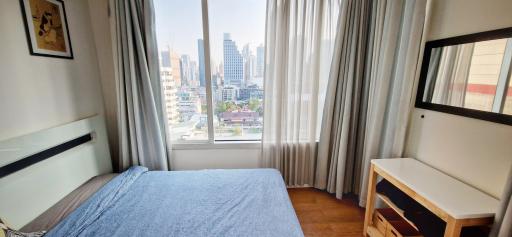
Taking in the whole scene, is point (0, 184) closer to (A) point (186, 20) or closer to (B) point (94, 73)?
(B) point (94, 73)

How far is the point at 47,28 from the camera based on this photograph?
1.65 m

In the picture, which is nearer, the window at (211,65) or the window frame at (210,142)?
the window at (211,65)

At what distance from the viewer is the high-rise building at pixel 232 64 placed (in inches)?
92.0

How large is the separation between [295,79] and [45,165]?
2.23 meters

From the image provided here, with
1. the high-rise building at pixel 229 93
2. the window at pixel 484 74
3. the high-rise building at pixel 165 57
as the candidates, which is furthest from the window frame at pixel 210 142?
the window at pixel 484 74

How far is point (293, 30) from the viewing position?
7.13 ft

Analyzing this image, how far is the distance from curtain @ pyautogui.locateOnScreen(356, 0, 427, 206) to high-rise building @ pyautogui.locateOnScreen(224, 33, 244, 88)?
1339 mm

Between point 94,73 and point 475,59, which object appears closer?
point 475,59

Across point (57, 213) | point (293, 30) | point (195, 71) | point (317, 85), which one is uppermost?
point (293, 30)

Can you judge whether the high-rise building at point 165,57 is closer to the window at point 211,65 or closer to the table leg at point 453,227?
the window at point 211,65

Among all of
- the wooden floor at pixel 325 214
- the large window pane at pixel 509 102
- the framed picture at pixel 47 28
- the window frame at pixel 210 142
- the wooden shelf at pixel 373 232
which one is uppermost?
the framed picture at pixel 47 28

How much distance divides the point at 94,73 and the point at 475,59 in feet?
10.3

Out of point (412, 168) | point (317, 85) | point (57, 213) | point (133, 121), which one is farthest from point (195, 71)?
point (412, 168)

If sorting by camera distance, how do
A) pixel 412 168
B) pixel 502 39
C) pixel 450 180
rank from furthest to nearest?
1. pixel 412 168
2. pixel 450 180
3. pixel 502 39
